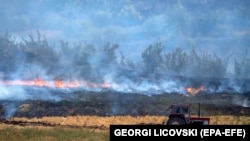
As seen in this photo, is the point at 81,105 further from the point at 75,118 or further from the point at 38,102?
the point at 75,118

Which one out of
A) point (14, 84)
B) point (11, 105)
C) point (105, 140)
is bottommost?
point (105, 140)

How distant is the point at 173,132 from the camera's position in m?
15.5

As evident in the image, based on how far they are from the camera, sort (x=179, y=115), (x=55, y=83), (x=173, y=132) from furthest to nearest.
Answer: (x=55, y=83) → (x=179, y=115) → (x=173, y=132)

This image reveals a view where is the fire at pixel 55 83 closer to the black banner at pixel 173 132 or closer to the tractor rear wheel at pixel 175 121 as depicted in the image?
the tractor rear wheel at pixel 175 121

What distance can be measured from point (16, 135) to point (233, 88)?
8668 cm

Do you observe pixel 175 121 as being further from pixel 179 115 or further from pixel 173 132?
pixel 173 132

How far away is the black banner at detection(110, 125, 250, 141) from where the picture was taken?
14.9 meters

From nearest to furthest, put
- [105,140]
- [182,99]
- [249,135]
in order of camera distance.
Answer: [249,135], [105,140], [182,99]

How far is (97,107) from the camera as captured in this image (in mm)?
52219

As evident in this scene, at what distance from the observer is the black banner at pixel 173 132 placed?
588 inches

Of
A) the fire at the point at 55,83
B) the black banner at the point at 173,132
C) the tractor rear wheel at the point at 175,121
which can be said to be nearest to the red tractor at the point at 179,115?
the tractor rear wheel at the point at 175,121

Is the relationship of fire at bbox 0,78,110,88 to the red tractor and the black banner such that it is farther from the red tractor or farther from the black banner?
the black banner

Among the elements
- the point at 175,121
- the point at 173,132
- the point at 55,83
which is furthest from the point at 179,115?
the point at 55,83

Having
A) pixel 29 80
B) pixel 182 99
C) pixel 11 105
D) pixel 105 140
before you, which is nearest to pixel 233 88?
pixel 182 99
